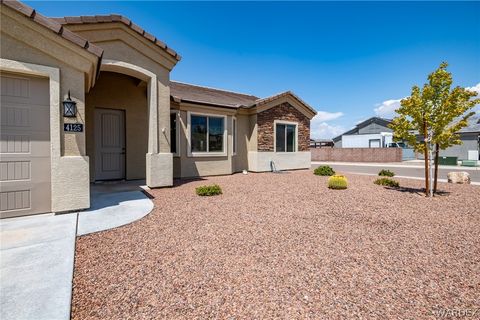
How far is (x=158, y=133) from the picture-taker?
8.33m

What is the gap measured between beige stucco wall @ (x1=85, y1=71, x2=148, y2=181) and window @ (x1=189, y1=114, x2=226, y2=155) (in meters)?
2.23

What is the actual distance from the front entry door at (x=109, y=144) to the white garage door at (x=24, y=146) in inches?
184

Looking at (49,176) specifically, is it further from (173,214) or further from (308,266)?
(308,266)

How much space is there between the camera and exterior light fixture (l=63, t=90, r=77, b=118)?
5133mm

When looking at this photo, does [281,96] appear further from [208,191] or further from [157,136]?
[208,191]

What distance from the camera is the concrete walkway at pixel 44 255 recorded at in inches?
90.0

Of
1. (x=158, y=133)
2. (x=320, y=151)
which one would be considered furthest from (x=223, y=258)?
(x=320, y=151)

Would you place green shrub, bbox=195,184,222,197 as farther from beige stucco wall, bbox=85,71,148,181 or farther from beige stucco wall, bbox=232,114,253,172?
beige stucco wall, bbox=232,114,253,172

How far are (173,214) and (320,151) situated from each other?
29.1 m

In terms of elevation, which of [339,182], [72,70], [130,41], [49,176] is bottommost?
[339,182]

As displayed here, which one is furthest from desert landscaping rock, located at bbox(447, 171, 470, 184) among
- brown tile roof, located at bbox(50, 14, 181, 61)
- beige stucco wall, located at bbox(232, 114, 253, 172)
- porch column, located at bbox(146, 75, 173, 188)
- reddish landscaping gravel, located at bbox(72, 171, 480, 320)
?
brown tile roof, located at bbox(50, 14, 181, 61)

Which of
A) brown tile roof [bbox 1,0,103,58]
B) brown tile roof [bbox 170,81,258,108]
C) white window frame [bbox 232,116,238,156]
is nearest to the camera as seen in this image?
brown tile roof [bbox 1,0,103,58]

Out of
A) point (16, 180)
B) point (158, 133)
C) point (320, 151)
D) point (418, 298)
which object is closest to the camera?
point (418, 298)

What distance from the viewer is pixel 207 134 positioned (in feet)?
38.1
